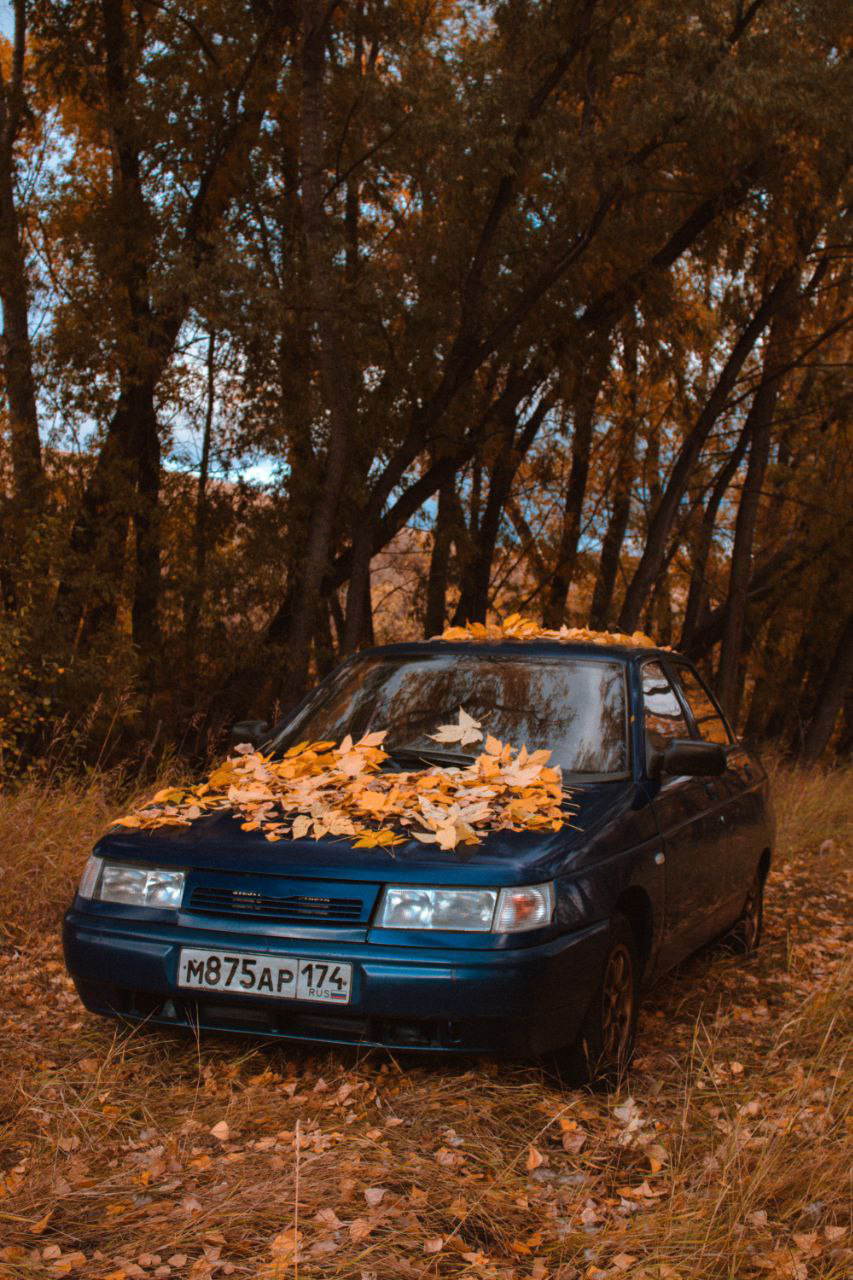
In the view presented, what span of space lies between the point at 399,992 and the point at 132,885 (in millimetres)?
1024

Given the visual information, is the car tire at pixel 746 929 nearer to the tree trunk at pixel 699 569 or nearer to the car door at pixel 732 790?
A: the car door at pixel 732 790

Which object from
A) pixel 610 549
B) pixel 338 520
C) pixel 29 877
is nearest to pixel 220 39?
pixel 338 520

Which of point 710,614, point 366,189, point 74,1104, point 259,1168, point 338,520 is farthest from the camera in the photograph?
point 710,614

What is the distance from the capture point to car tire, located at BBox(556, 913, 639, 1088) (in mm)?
4246

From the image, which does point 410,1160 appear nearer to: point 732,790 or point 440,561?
point 732,790

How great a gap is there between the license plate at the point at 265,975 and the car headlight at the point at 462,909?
0.71 feet

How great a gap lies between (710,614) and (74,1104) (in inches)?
748

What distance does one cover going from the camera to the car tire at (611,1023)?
4246mm

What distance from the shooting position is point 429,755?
5.04 meters

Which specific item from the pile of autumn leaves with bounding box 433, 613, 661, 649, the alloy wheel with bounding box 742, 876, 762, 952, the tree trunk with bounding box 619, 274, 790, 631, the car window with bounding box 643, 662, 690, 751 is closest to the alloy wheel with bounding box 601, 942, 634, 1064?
the car window with bounding box 643, 662, 690, 751

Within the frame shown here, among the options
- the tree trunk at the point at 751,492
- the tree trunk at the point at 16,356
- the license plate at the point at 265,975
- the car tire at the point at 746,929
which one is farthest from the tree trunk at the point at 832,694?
the license plate at the point at 265,975

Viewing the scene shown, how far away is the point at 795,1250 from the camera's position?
3.23 meters

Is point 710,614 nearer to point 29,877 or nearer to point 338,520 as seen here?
point 338,520

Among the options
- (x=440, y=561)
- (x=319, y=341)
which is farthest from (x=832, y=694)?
(x=319, y=341)
